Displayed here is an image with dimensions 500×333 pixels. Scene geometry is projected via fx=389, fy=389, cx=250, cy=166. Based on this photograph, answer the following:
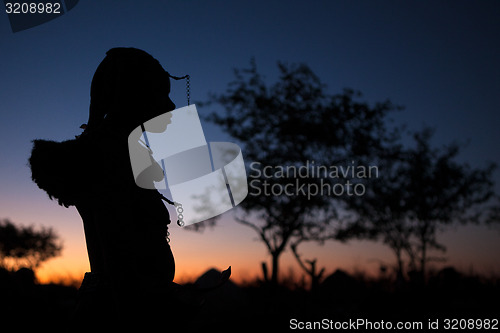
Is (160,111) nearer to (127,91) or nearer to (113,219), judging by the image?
(127,91)

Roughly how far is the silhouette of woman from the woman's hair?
13mm

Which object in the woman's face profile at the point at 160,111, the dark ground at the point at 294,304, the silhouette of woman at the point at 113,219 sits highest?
the woman's face profile at the point at 160,111

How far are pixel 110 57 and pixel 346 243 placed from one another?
21.0 meters

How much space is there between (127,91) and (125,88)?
2 cm

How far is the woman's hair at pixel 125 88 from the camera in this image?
7.64 feet

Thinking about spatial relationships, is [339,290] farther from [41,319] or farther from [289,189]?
[41,319]

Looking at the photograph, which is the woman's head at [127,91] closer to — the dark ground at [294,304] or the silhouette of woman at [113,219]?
the silhouette of woman at [113,219]

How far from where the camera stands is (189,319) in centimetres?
203

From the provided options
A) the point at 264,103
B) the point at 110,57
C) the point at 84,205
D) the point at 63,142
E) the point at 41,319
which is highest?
the point at 264,103

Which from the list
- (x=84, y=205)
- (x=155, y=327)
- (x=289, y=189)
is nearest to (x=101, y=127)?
(x=84, y=205)

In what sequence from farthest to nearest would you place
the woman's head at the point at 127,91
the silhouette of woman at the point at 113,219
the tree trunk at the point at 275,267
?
the tree trunk at the point at 275,267 < the woman's head at the point at 127,91 < the silhouette of woman at the point at 113,219

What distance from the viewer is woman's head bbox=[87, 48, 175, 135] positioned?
7.63ft

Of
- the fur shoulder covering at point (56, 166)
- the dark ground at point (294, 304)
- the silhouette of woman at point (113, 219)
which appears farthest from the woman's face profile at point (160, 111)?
the dark ground at point (294, 304)

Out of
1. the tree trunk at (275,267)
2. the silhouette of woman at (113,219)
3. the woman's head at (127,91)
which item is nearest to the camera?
the silhouette of woman at (113,219)
